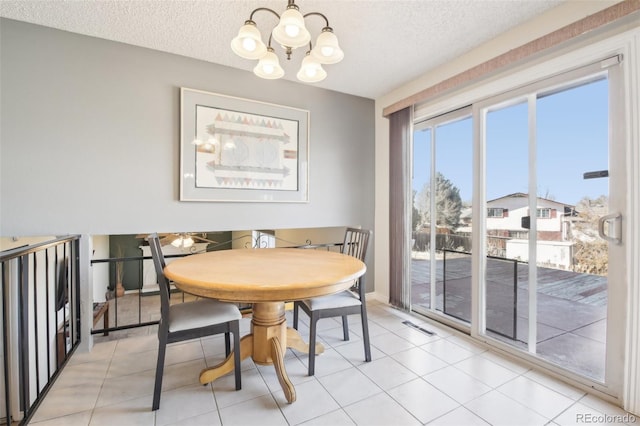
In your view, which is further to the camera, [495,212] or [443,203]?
[443,203]

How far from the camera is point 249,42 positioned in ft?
5.10

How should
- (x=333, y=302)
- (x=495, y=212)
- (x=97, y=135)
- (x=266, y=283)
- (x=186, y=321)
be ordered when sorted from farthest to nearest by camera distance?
1. (x=495, y=212)
2. (x=97, y=135)
3. (x=333, y=302)
4. (x=186, y=321)
5. (x=266, y=283)

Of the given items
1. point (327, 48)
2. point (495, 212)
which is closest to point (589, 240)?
point (495, 212)

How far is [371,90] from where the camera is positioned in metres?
3.18

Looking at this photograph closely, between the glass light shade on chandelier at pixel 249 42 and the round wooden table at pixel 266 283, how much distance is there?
1254 millimetres

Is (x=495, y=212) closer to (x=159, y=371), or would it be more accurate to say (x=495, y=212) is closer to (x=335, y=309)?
(x=335, y=309)

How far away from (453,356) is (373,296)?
1.41m

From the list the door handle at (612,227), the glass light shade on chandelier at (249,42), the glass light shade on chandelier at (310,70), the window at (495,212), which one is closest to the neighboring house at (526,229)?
the window at (495,212)

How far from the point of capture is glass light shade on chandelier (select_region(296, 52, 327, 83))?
1.74 meters

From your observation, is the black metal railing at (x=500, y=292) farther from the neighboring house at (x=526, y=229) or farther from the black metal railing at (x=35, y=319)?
the black metal railing at (x=35, y=319)

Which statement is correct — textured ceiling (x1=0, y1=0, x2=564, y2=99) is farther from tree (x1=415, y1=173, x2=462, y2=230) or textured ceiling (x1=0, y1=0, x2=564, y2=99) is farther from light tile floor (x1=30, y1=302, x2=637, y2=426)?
light tile floor (x1=30, y1=302, x2=637, y2=426)

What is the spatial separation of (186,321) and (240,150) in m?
1.65

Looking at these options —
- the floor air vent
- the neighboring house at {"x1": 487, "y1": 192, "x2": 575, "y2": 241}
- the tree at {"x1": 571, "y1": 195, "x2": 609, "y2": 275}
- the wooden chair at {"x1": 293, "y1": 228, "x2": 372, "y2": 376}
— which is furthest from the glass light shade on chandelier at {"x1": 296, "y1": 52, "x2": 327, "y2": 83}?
the floor air vent

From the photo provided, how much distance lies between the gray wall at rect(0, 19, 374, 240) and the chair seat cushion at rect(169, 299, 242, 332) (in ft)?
3.24
